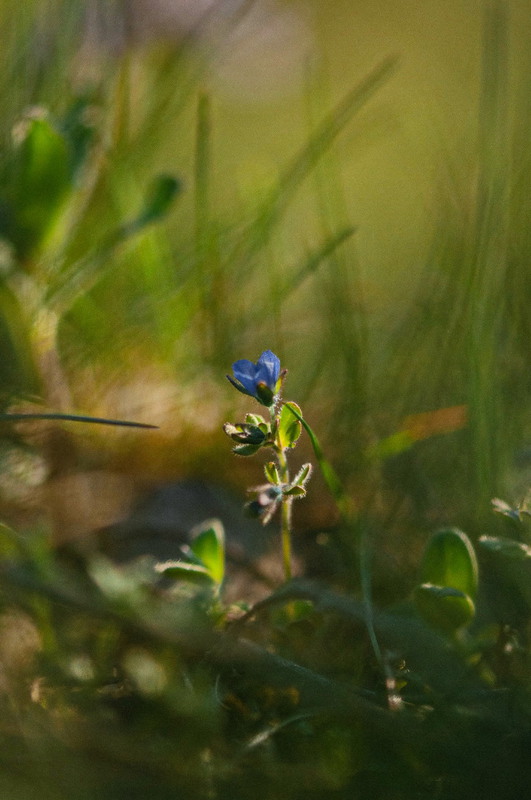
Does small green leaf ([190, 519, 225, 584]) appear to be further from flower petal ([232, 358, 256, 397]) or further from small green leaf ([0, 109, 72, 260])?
A: small green leaf ([0, 109, 72, 260])

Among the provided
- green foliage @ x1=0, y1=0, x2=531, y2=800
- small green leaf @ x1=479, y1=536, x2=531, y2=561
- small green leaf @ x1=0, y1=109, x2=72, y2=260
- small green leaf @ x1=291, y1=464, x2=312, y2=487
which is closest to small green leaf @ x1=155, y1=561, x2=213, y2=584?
green foliage @ x1=0, y1=0, x2=531, y2=800

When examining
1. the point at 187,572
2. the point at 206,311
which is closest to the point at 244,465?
the point at 206,311

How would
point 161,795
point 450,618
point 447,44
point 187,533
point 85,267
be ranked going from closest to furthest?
point 161,795 → point 450,618 → point 187,533 → point 85,267 → point 447,44

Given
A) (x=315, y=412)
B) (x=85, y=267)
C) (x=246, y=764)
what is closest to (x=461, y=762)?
(x=246, y=764)

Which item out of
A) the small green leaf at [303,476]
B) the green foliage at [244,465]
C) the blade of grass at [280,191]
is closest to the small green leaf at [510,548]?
the green foliage at [244,465]

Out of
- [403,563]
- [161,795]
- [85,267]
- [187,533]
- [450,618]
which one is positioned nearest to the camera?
[161,795]

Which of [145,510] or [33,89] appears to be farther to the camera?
[33,89]

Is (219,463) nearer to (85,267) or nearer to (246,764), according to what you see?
(85,267)

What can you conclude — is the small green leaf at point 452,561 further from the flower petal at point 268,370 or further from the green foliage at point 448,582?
the flower petal at point 268,370
